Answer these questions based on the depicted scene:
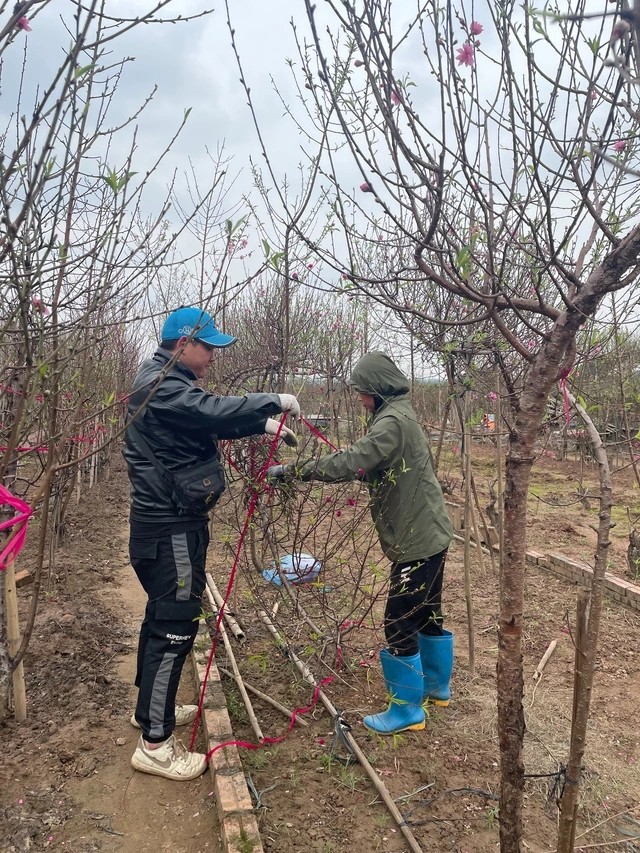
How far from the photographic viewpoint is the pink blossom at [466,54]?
1.75 meters

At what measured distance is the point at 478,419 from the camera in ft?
9.61

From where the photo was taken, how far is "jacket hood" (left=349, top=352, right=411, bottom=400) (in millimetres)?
3031

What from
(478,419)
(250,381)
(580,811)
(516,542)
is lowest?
(580,811)

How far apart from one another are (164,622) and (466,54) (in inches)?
94.4

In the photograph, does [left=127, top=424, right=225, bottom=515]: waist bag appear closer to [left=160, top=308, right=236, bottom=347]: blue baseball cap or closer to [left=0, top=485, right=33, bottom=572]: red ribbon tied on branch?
[left=160, top=308, right=236, bottom=347]: blue baseball cap

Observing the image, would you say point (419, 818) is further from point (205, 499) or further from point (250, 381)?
point (250, 381)

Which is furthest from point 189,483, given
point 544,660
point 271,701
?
point 544,660

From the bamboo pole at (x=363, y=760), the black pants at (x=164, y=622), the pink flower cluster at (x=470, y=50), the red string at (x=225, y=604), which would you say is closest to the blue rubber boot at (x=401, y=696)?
the bamboo pole at (x=363, y=760)

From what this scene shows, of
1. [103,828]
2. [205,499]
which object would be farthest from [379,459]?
[103,828]

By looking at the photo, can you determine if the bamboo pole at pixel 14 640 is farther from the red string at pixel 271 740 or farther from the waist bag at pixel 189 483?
the red string at pixel 271 740

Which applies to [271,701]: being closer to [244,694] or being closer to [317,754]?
[244,694]

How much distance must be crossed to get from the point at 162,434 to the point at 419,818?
1.91m

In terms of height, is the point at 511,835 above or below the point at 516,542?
below

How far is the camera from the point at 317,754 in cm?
282
